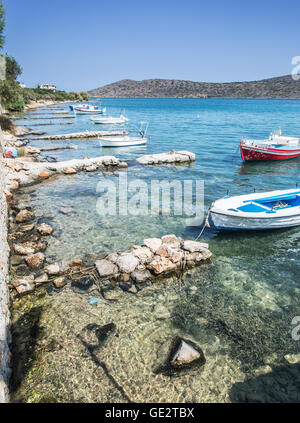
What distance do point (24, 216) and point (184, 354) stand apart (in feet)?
34.0

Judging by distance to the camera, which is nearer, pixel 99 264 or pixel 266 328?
pixel 266 328

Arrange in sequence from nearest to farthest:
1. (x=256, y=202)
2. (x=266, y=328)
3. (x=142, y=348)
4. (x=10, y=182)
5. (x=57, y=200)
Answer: (x=142, y=348) → (x=266, y=328) → (x=256, y=202) → (x=57, y=200) → (x=10, y=182)

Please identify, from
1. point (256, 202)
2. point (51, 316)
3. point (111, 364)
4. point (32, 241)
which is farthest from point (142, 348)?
point (256, 202)

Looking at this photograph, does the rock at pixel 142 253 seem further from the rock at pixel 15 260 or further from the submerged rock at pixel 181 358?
the rock at pixel 15 260

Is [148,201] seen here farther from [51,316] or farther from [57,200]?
[51,316]

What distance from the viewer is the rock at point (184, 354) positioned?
19.5 feet

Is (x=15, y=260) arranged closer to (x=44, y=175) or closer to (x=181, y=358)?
(x=181, y=358)

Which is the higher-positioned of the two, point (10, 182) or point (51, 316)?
point (10, 182)

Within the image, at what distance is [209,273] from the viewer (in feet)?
30.9

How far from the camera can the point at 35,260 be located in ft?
30.5

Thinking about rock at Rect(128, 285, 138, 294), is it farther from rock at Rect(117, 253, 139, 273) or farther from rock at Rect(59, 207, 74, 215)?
rock at Rect(59, 207, 74, 215)
